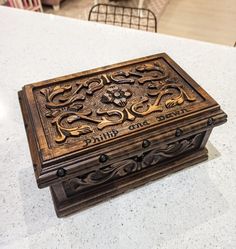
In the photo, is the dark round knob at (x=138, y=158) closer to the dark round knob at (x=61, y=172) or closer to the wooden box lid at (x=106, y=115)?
the wooden box lid at (x=106, y=115)

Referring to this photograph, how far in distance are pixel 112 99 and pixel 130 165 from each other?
142 millimetres

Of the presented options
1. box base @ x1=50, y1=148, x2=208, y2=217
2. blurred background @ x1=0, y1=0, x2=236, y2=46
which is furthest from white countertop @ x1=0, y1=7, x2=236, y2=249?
blurred background @ x1=0, y1=0, x2=236, y2=46

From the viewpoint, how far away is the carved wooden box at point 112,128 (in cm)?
39

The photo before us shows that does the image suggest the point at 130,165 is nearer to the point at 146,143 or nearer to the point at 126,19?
the point at 146,143

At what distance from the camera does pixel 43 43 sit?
2.99 ft

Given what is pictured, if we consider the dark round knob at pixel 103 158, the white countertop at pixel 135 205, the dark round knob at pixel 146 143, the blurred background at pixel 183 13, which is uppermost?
the dark round knob at pixel 146 143

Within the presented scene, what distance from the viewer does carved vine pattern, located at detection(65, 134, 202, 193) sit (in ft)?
1.41

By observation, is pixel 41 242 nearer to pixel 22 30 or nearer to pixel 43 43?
pixel 43 43

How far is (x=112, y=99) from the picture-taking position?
47 cm

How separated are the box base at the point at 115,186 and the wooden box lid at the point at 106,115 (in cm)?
7

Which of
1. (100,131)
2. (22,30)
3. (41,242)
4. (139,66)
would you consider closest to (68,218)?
(41,242)

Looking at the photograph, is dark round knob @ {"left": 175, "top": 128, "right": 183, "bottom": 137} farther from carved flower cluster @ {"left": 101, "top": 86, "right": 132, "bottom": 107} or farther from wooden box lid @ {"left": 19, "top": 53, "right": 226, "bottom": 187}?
carved flower cluster @ {"left": 101, "top": 86, "right": 132, "bottom": 107}

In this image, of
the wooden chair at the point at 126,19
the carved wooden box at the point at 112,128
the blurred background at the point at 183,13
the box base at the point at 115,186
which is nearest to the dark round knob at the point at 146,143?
the carved wooden box at the point at 112,128

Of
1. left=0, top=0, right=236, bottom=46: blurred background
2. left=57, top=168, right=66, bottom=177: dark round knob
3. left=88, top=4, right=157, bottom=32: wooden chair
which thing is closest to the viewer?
left=57, top=168, right=66, bottom=177: dark round knob
